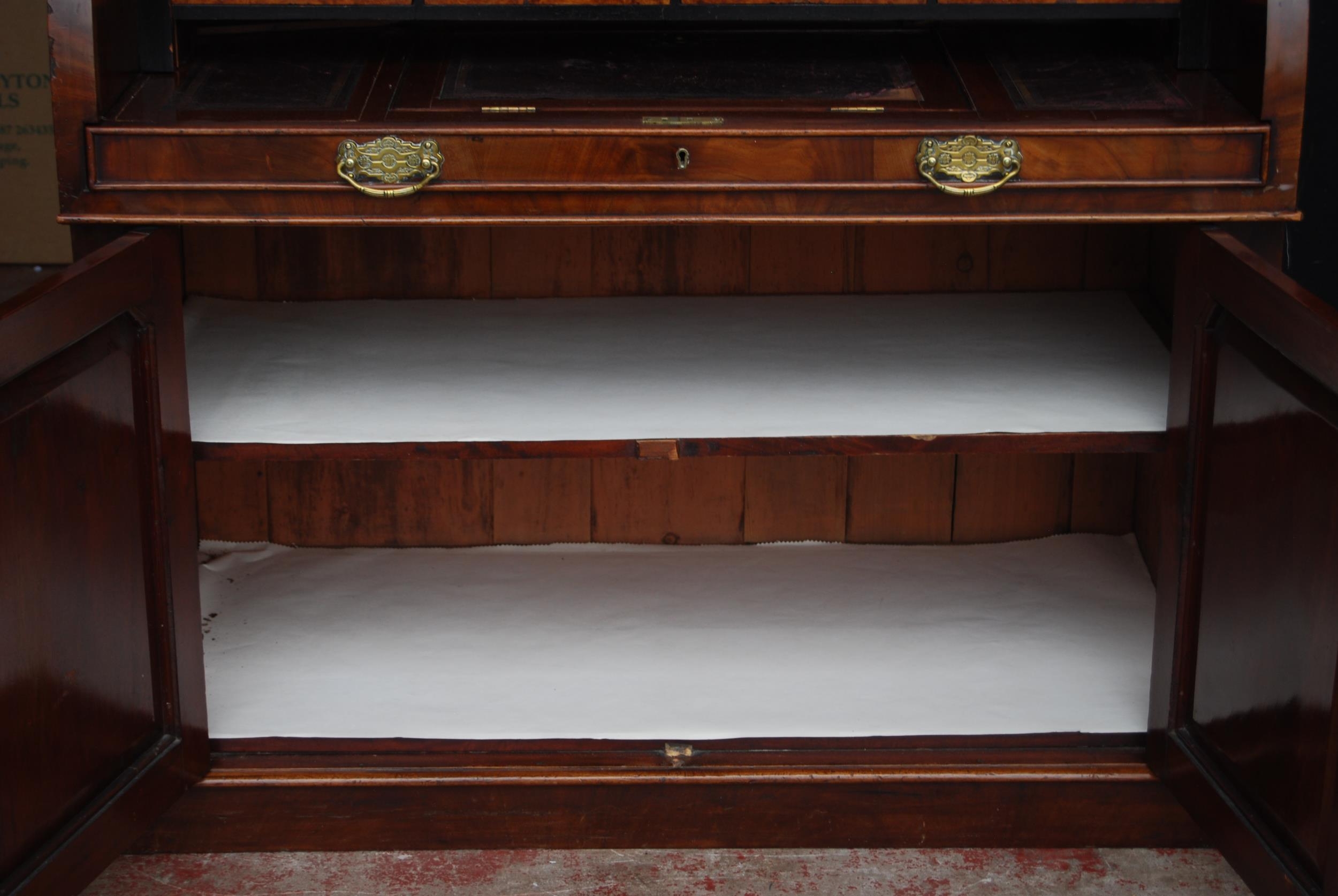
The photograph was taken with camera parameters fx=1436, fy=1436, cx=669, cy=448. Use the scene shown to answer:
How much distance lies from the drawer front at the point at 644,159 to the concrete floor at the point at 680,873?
727mm

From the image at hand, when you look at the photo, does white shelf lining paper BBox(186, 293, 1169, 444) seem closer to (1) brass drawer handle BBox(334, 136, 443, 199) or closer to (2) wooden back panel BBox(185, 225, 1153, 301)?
(2) wooden back panel BBox(185, 225, 1153, 301)

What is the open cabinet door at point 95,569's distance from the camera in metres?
1.14

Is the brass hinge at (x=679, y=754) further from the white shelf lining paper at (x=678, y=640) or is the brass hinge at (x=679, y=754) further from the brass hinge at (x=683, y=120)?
the brass hinge at (x=683, y=120)

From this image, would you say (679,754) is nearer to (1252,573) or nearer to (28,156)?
(1252,573)

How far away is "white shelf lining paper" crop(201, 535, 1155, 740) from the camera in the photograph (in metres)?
1.60

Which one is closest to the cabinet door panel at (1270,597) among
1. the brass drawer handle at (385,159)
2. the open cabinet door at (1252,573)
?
the open cabinet door at (1252,573)

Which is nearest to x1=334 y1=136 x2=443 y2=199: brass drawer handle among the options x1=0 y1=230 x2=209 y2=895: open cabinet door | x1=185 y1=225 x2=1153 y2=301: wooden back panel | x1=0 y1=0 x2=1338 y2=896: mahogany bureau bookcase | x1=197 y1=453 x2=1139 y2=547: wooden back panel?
x1=0 y1=0 x2=1338 y2=896: mahogany bureau bookcase

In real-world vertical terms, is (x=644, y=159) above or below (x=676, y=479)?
above

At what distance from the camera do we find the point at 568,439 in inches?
58.1

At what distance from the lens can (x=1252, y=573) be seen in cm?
128

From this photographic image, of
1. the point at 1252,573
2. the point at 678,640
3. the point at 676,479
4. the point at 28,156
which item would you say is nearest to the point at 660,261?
the point at 676,479

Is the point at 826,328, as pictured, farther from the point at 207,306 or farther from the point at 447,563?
the point at 207,306

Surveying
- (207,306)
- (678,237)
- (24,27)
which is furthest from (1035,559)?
(24,27)

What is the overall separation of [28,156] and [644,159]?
1936mm
